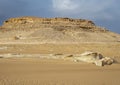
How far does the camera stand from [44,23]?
99.1 m

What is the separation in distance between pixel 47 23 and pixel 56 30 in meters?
12.6

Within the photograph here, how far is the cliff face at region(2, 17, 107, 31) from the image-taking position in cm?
9756

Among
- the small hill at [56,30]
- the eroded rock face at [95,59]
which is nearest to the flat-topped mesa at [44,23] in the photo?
the small hill at [56,30]

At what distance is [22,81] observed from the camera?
32.8ft

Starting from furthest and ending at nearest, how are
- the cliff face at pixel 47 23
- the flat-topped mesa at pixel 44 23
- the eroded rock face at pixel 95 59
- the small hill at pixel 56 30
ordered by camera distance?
1. the flat-topped mesa at pixel 44 23
2. the cliff face at pixel 47 23
3. the small hill at pixel 56 30
4. the eroded rock face at pixel 95 59

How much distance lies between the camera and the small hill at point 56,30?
269 feet

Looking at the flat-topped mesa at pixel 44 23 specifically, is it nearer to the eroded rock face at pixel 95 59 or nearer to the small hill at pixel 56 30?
the small hill at pixel 56 30

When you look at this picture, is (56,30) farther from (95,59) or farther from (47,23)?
(95,59)

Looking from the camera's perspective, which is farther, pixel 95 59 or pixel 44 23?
pixel 44 23

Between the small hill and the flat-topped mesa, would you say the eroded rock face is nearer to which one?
the small hill

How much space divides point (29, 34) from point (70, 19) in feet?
82.8

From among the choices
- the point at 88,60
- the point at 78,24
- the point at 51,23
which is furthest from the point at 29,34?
the point at 88,60

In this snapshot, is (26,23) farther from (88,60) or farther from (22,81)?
(22,81)

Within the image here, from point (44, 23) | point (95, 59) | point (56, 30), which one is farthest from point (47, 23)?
point (95, 59)
